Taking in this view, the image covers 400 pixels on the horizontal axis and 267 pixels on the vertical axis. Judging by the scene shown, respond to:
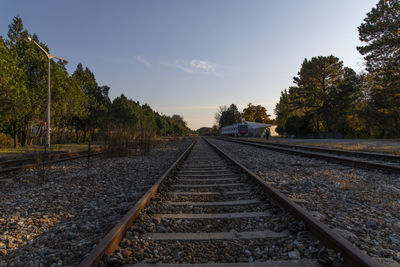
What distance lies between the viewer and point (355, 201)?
3.77 m

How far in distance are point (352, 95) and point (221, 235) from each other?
3789 cm

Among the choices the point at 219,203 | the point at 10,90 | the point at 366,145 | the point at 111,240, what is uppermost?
the point at 10,90

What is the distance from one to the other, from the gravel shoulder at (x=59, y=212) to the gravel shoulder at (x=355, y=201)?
287 cm

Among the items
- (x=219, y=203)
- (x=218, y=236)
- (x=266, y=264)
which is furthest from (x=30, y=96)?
(x=266, y=264)

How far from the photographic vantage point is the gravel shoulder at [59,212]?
226cm

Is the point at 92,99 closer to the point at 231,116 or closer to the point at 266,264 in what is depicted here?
the point at 266,264

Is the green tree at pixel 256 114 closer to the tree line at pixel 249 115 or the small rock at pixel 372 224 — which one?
the tree line at pixel 249 115

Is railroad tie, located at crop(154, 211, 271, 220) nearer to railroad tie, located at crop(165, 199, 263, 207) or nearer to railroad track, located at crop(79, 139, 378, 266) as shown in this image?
railroad track, located at crop(79, 139, 378, 266)

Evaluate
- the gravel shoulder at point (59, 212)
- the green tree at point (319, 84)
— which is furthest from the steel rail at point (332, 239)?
the green tree at point (319, 84)

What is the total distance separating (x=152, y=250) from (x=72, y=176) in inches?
199

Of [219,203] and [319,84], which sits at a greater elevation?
→ [319,84]

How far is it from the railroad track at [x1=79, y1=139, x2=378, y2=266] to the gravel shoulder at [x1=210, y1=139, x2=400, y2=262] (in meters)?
0.44

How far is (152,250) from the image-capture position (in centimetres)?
225

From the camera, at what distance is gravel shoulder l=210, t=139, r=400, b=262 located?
7.88ft
